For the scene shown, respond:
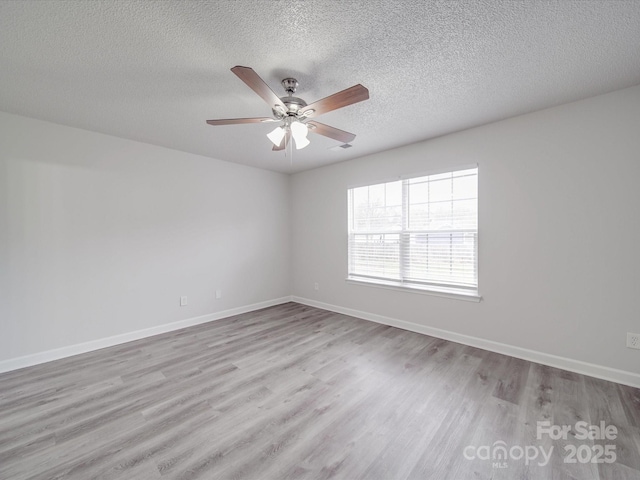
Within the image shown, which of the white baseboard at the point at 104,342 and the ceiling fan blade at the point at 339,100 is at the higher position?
the ceiling fan blade at the point at 339,100

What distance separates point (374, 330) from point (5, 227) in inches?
167

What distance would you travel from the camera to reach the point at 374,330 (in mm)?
3570

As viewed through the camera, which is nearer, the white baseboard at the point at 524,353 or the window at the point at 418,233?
the white baseboard at the point at 524,353

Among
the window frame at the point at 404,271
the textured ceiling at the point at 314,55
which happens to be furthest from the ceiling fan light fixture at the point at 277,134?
the window frame at the point at 404,271

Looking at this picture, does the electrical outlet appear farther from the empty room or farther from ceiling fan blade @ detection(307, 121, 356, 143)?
ceiling fan blade @ detection(307, 121, 356, 143)

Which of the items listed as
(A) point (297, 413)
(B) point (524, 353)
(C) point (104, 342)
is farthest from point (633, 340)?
(C) point (104, 342)

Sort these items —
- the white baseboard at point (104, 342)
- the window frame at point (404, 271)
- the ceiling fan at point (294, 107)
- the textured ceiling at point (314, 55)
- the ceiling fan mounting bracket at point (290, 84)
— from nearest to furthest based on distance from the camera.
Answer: the textured ceiling at point (314, 55)
the ceiling fan at point (294, 107)
the ceiling fan mounting bracket at point (290, 84)
the white baseboard at point (104, 342)
the window frame at point (404, 271)

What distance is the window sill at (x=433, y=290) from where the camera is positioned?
3053mm

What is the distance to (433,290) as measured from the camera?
3340 mm

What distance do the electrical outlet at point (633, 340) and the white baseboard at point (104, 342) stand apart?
4.54 m

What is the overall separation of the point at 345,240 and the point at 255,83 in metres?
3.01

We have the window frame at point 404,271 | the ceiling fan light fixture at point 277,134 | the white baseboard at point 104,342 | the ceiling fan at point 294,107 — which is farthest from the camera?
the window frame at point 404,271

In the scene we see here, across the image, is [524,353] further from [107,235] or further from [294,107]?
[107,235]

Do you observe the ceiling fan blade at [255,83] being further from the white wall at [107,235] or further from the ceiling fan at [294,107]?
the white wall at [107,235]
